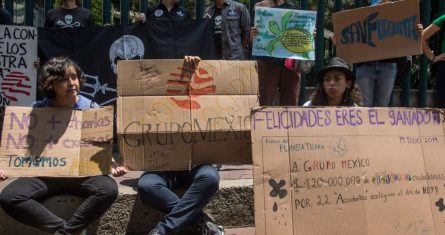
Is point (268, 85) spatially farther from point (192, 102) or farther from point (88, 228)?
point (88, 228)

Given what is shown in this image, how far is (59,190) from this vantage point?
11.9ft

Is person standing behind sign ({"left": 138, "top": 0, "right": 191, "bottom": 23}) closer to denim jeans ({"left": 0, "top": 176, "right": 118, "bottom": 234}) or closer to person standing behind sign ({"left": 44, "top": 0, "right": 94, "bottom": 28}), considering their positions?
person standing behind sign ({"left": 44, "top": 0, "right": 94, "bottom": 28})

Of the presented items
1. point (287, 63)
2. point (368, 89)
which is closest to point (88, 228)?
point (287, 63)

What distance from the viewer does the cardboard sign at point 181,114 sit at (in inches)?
143

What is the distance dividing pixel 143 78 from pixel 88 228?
1.16 metres

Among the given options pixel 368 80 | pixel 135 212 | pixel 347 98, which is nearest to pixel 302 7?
pixel 368 80

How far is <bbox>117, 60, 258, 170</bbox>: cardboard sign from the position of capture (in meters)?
3.62

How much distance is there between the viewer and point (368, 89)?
5.16 metres

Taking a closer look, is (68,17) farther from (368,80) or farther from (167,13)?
(368,80)

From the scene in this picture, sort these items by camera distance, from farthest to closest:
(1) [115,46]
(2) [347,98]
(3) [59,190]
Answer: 1. (1) [115,46]
2. (2) [347,98]
3. (3) [59,190]

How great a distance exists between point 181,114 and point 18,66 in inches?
95.3

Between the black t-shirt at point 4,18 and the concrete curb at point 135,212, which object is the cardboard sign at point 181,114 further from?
the black t-shirt at point 4,18

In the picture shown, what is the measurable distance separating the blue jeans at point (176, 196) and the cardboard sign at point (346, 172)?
1.40 feet

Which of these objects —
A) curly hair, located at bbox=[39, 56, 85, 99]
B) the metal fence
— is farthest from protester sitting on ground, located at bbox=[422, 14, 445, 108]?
curly hair, located at bbox=[39, 56, 85, 99]
